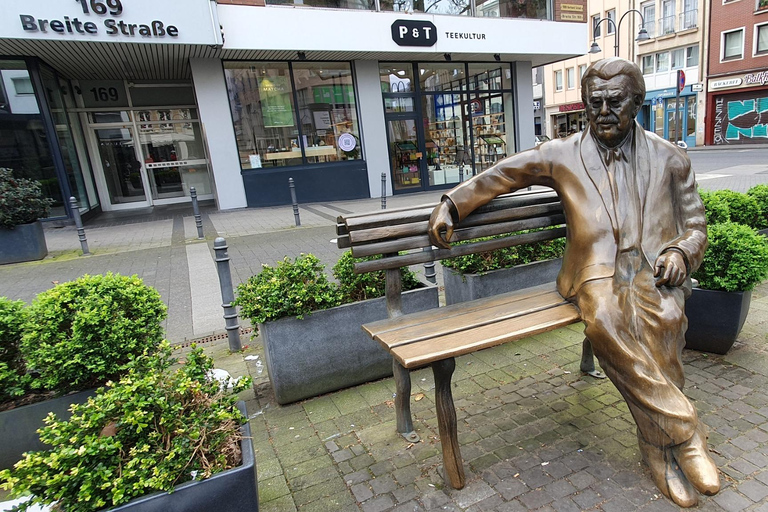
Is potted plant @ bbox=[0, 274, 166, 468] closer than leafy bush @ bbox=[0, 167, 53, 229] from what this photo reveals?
Yes

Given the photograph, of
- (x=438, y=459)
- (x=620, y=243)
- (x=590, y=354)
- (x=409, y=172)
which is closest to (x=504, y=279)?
(x=590, y=354)

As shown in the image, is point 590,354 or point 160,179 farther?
point 160,179

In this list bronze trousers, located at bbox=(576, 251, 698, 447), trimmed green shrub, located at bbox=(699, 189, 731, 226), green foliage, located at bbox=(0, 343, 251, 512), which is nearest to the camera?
green foliage, located at bbox=(0, 343, 251, 512)

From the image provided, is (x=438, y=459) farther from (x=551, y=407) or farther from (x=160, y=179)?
(x=160, y=179)

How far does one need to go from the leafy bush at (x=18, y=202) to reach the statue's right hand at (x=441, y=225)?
8076 mm

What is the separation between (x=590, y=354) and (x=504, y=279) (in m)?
0.92

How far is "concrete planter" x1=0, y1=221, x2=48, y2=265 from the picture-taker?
8.19m

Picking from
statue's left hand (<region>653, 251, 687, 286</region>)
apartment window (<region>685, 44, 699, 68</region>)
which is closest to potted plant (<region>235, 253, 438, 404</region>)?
statue's left hand (<region>653, 251, 687, 286</region>)

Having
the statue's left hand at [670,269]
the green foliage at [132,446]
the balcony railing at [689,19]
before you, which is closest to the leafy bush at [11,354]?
the green foliage at [132,446]

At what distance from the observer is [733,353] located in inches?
138

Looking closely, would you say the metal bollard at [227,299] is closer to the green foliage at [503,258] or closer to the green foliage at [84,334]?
the green foliage at [84,334]

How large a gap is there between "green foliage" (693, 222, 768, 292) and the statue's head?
4.70 ft

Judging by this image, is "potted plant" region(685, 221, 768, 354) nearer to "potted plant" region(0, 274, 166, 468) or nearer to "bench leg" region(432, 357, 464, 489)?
"bench leg" region(432, 357, 464, 489)

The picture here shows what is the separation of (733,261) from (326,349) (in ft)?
9.31
